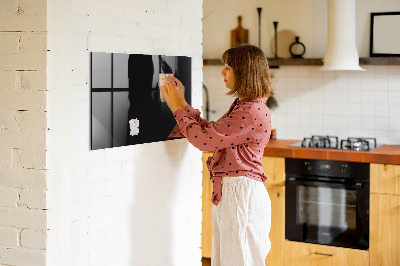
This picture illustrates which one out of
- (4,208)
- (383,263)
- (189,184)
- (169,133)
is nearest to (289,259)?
(383,263)

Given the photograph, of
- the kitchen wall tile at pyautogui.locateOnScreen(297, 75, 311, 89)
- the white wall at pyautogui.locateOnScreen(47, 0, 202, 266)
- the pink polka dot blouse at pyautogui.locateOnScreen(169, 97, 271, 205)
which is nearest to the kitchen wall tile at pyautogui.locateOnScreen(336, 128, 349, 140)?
the kitchen wall tile at pyautogui.locateOnScreen(297, 75, 311, 89)

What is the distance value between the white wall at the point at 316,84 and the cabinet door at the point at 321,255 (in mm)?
993

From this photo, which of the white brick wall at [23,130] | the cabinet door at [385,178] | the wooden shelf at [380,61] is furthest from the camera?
the wooden shelf at [380,61]

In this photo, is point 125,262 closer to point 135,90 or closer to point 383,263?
point 135,90

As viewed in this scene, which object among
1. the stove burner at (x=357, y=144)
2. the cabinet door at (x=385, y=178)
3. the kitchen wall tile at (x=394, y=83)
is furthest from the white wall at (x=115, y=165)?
the kitchen wall tile at (x=394, y=83)

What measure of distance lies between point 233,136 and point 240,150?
0.12 m

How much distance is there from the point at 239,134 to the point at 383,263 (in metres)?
2.01

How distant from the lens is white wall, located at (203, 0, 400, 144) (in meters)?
4.75

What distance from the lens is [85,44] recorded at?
2424 millimetres

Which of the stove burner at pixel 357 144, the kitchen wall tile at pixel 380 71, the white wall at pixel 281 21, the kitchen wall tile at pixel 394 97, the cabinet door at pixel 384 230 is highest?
the white wall at pixel 281 21

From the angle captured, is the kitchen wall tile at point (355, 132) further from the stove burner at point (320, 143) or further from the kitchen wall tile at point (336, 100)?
the stove burner at point (320, 143)

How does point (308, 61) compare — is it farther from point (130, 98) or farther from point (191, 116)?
point (130, 98)

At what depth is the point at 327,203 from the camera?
14.3ft

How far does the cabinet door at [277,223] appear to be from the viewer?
446 cm
